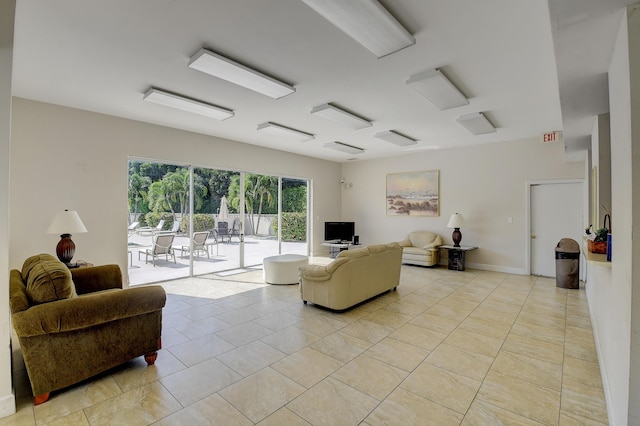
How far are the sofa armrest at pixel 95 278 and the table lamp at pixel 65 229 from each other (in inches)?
21.7

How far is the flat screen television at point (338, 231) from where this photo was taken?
8.23 metres

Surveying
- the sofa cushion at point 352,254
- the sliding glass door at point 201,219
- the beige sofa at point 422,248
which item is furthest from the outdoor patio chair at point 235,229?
the beige sofa at point 422,248

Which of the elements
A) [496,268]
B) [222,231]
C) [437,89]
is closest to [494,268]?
[496,268]

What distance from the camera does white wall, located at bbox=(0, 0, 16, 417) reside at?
198 centimetres

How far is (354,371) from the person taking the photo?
8.59ft

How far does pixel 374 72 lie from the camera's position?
3.28 m

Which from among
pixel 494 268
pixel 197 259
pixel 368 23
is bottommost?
pixel 494 268

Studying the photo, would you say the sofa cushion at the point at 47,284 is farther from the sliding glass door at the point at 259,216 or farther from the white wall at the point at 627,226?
the sliding glass door at the point at 259,216

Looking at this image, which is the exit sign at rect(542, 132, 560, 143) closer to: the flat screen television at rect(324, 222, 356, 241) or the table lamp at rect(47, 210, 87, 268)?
the flat screen television at rect(324, 222, 356, 241)

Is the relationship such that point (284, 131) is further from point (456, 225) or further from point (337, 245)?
point (456, 225)

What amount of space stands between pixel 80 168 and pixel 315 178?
535 cm

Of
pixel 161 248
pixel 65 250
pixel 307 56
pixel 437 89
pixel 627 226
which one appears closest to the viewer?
pixel 627 226

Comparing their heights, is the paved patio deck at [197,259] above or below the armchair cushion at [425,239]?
below

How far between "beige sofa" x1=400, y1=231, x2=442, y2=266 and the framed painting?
0.59 meters
